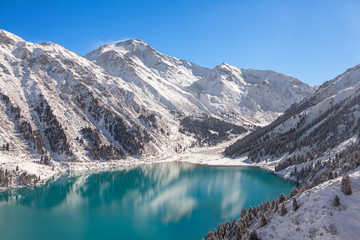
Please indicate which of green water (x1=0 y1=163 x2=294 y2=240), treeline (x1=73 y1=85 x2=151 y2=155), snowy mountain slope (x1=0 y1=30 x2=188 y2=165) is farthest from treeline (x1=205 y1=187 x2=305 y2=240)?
treeline (x1=73 y1=85 x2=151 y2=155)

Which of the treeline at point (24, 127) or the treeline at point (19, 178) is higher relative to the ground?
the treeline at point (24, 127)

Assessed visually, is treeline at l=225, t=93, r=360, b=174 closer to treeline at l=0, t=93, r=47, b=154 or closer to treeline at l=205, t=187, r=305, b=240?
treeline at l=205, t=187, r=305, b=240

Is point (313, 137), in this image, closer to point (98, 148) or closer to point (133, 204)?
point (133, 204)

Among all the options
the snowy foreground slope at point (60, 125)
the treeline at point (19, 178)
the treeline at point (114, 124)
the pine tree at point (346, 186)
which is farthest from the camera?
the treeline at point (114, 124)

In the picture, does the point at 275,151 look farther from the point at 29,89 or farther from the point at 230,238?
the point at 29,89

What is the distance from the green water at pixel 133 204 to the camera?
5056 centimetres

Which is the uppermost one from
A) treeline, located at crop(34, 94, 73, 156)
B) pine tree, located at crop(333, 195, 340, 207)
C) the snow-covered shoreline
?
treeline, located at crop(34, 94, 73, 156)

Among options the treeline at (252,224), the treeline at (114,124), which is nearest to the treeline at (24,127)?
the treeline at (114,124)

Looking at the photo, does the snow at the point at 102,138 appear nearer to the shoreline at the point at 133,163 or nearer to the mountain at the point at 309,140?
the shoreline at the point at 133,163

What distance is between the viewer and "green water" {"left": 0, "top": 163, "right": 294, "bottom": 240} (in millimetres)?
50562

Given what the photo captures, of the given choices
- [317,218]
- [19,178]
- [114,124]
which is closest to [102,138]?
[114,124]

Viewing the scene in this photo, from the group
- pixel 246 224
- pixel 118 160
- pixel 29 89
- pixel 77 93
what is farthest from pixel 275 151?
pixel 29 89

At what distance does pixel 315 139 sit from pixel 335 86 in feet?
338

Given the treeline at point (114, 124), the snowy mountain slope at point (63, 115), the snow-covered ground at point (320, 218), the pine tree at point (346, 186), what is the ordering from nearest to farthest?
the snow-covered ground at point (320, 218), the pine tree at point (346, 186), the snowy mountain slope at point (63, 115), the treeline at point (114, 124)
